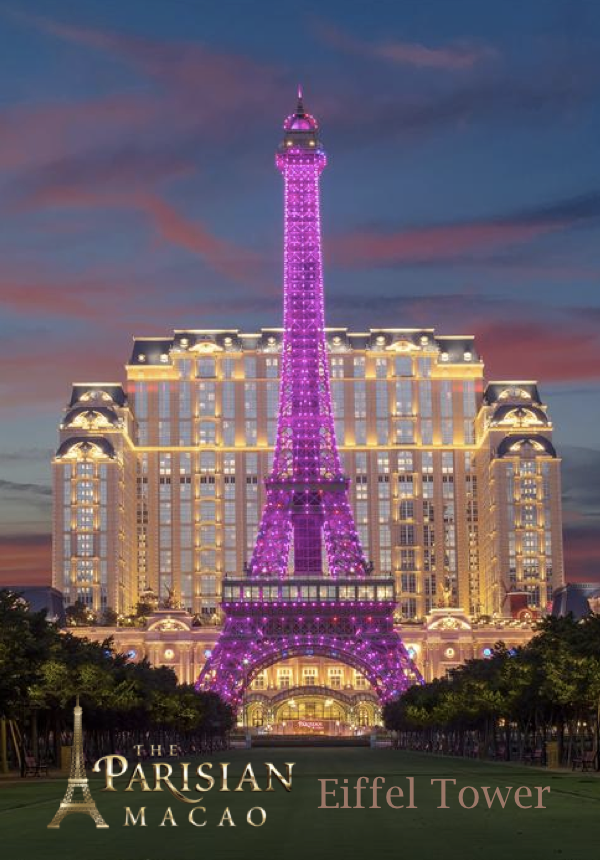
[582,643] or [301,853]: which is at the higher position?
[582,643]

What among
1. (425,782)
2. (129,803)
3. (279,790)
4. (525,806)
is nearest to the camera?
(525,806)

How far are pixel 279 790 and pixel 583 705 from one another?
32.8 metres

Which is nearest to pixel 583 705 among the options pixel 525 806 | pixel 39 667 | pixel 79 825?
pixel 39 667

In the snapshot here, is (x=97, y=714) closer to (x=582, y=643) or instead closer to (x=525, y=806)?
(x=582, y=643)

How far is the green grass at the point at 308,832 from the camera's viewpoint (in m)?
35.0

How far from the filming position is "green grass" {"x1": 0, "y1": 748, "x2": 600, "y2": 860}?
35.0 meters

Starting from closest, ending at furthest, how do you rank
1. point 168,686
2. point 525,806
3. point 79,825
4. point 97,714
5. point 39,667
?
point 79,825
point 525,806
point 39,667
point 97,714
point 168,686

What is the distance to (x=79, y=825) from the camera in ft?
142

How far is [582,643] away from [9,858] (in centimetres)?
6223

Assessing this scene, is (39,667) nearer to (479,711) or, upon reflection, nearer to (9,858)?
(479,711)

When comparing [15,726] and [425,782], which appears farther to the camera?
[15,726]

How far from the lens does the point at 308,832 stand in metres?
40.1

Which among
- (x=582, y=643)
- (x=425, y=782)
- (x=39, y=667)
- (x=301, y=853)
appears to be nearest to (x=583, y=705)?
(x=582, y=643)

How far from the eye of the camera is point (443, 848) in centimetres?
3566
